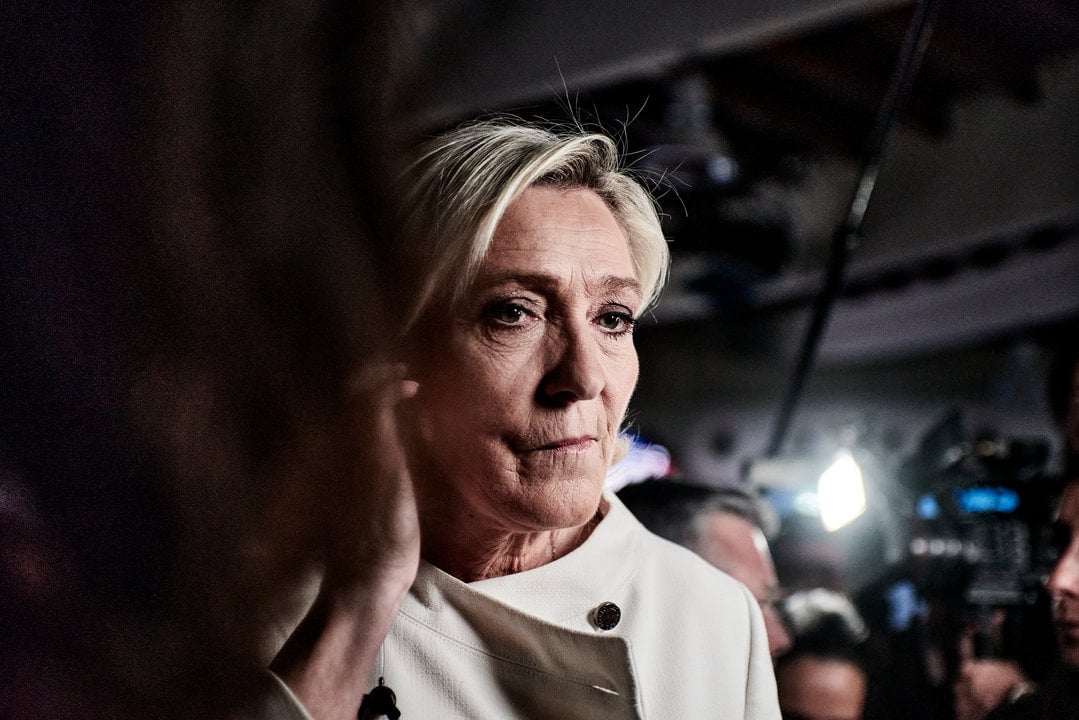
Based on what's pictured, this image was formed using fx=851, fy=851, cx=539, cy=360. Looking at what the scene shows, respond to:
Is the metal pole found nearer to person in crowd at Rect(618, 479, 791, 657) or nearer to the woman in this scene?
person in crowd at Rect(618, 479, 791, 657)

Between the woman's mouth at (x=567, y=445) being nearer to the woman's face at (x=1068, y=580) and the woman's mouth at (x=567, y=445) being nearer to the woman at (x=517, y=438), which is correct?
the woman at (x=517, y=438)

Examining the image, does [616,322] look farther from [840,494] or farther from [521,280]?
[840,494]

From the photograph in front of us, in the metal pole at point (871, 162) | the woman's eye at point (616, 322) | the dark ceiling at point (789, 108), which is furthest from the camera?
the dark ceiling at point (789, 108)

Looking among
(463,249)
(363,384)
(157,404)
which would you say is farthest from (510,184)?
(157,404)

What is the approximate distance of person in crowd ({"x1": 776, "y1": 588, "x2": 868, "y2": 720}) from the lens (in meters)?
0.92

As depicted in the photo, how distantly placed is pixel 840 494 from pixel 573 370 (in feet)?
1.61

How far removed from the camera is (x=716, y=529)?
956 mm

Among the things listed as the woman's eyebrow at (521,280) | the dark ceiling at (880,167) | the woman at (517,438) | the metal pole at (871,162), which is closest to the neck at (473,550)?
the woman at (517,438)

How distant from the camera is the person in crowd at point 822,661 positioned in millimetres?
916

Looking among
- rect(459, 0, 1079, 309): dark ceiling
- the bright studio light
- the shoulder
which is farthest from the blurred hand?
the bright studio light

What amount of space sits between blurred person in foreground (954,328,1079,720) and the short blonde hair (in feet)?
1.85

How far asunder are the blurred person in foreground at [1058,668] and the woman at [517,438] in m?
0.31

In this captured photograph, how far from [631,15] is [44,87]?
0.72 metres

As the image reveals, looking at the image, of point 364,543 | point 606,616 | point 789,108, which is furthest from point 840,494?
point 789,108
